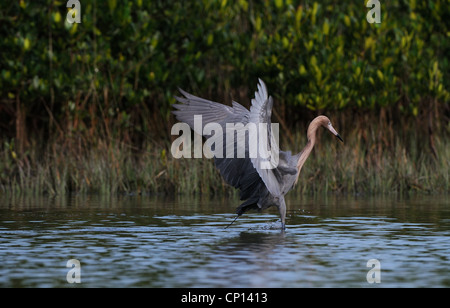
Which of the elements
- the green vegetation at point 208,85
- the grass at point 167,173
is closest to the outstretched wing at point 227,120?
the grass at point 167,173

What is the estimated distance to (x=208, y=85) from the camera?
1947cm

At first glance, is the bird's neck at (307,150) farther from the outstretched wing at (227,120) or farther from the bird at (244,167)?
the outstretched wing at (227,120)

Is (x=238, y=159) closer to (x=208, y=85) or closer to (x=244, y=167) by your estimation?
(x=244, y=167)

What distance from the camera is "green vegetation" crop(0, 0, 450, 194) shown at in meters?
16.8

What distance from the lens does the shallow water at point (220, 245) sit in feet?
24.2

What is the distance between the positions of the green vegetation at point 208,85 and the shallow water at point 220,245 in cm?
256

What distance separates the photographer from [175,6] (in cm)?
1895

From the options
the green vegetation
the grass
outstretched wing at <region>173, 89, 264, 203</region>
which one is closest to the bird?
outstretched wing at <region>173, 89, 264, 203</region>

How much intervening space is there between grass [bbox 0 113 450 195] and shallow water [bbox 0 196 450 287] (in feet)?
7.09

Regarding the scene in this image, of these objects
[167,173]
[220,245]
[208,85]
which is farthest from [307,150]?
[208,85]

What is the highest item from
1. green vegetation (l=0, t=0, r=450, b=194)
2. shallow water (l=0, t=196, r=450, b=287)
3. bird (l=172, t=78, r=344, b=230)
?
green vegetation (l=0, t=0, r=450, b=194)

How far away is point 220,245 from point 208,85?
10378 mm

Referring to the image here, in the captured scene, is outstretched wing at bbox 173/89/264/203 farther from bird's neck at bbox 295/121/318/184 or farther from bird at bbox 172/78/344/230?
bird's neck at bbox 295/121/318/184
